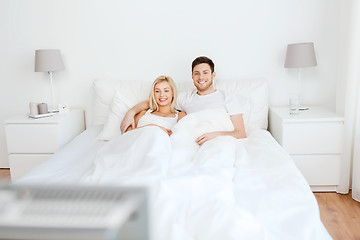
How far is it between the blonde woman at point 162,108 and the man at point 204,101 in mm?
66

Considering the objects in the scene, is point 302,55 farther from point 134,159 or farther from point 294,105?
point 134,159

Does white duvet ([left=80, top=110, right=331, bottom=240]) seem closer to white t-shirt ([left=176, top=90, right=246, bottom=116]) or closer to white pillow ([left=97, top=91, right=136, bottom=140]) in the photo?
white t-shirt ([left=176, top=90, right=246, bottom=116])

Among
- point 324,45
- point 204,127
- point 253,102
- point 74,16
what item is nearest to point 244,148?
point 204,127

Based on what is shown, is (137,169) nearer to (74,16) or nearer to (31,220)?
(31,220)

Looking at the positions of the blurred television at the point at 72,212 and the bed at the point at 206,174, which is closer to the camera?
the blurred television at the point at 72,212

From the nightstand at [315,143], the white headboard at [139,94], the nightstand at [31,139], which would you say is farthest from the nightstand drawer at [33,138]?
the nightstand at [315,143]

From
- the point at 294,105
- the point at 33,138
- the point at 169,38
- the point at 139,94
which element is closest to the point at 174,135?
the point at 139,94

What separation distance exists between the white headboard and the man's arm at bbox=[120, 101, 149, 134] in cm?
10

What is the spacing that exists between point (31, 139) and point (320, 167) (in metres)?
2.36

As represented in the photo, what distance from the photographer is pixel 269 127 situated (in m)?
3.26

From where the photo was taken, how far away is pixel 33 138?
2.99 metres

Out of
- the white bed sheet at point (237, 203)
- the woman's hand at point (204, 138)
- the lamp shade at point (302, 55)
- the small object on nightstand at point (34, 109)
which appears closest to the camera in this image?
the white bed sheet at point (237, 203)

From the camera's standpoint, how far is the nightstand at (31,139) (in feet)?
9.77

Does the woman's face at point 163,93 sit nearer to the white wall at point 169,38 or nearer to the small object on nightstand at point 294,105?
the white wall at point 169,38
